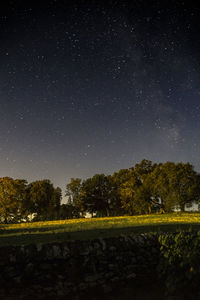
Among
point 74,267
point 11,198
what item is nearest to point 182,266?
point 74,267

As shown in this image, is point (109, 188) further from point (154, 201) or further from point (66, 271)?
point (66, 271)

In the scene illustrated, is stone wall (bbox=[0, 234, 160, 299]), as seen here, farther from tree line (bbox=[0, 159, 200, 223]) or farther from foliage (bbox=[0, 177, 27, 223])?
foliage (bbox=[0, 177, 27, 223])

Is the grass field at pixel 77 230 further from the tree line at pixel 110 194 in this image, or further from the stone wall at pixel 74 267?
the tree line at pixel 110 194

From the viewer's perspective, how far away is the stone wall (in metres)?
6.99

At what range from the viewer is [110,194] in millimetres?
60875

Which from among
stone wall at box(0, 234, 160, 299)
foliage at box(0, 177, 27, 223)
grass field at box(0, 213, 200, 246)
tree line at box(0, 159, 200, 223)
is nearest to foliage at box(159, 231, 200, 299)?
stone wall at box(0, 234, 160, 299)

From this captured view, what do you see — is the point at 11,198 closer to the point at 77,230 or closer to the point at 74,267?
the point at 77,230

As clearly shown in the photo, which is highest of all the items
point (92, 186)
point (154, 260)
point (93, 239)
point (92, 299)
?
point (92, 186)

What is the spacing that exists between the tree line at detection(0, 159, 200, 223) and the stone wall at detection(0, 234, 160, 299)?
1347 inches

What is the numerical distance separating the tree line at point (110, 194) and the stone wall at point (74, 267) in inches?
1347

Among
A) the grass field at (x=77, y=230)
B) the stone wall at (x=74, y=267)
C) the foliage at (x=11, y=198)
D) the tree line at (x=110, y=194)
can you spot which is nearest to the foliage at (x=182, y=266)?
the stone wall at (x=74, y=267)

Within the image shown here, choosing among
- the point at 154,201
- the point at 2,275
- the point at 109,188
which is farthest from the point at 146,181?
the point at 2,275

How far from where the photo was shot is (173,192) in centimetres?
4066

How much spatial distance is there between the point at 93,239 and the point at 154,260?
274 centimetres
